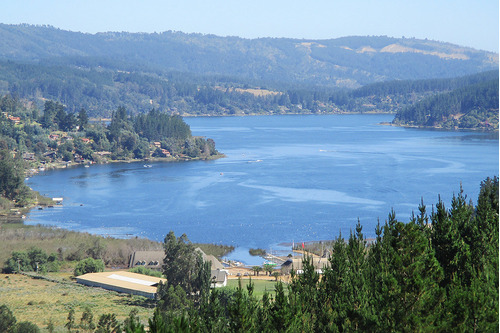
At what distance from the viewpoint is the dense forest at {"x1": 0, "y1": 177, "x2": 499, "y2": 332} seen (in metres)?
12.4

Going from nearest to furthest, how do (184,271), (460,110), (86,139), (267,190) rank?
(184,271)
(267,190)
(86,139)
(460,110)

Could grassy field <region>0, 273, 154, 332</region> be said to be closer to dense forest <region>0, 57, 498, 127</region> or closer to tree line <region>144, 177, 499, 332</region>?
tree line <region>144, 177, 499, 332</region>

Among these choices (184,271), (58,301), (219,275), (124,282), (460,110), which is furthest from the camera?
(460,110)

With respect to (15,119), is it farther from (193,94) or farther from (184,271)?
(193,94)

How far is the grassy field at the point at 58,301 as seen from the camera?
22.1 meters

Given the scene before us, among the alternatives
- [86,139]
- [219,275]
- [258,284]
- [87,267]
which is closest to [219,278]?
[219,275]

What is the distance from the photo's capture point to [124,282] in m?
27.2

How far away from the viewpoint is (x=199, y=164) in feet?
237

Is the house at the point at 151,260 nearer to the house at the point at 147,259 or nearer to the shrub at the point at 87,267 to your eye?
the house at the point at 147,259

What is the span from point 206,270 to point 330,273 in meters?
7.81

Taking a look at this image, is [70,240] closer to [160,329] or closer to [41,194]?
[41,194]

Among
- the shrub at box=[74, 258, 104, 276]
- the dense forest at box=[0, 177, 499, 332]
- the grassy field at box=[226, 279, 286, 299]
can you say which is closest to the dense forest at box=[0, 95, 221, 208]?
the shrub at box=[74, 258, 104, 276]

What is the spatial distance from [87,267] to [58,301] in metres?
5.19

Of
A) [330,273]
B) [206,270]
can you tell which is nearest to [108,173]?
[206,270]
